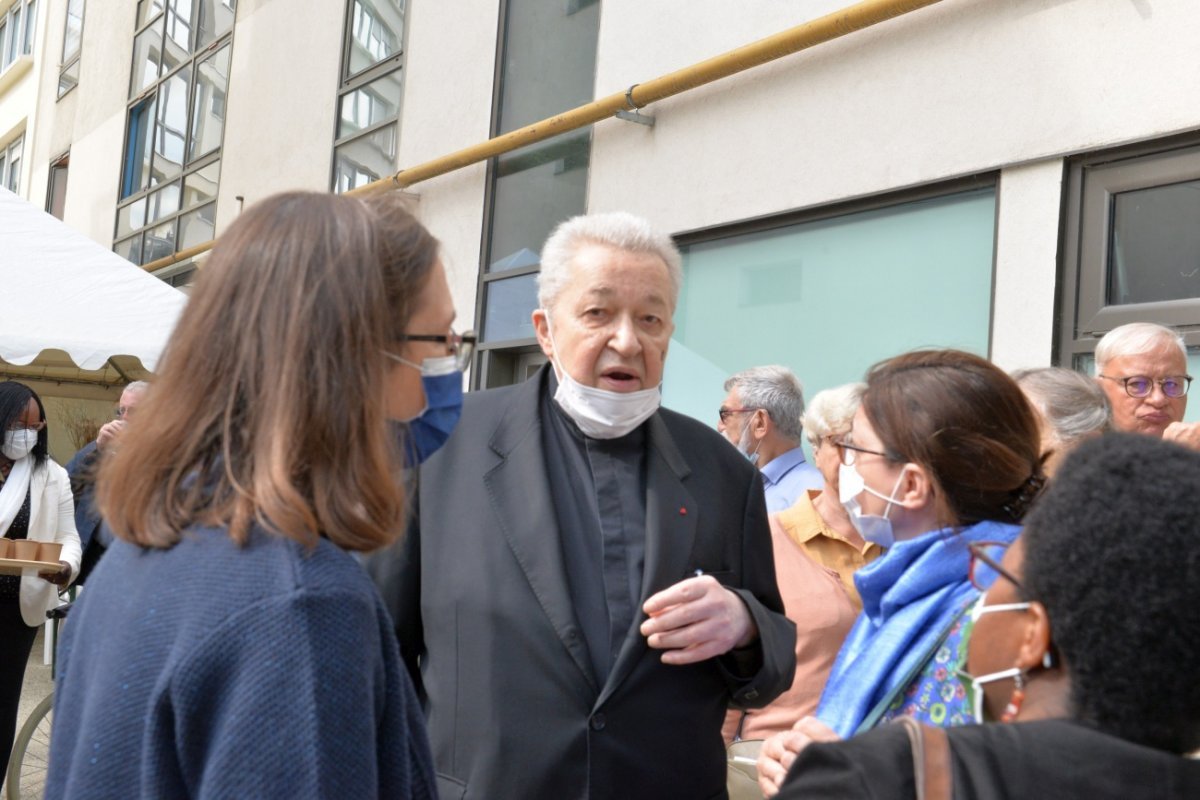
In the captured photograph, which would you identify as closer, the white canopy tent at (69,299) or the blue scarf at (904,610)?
the blue scarf at (904,610)

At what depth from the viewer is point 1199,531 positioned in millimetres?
1199

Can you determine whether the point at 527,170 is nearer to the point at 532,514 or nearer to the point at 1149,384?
the point at 1149,384

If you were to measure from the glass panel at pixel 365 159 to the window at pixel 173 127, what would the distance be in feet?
12.4

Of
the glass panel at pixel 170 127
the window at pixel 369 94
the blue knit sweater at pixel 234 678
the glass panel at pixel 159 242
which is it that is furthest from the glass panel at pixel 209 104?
the blue knit sweater at pixel 234 678

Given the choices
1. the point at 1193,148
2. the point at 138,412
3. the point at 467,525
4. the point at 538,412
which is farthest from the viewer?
the point at 1193,148

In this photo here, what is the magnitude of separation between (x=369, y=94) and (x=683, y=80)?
5.05m

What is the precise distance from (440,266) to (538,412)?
1.04 meters

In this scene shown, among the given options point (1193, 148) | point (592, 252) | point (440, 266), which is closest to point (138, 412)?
point (440, 266)

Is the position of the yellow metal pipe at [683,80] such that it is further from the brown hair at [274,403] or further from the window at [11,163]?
the window at [11,163]

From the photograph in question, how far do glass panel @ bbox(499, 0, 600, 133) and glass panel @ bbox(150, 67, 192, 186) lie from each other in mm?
8471

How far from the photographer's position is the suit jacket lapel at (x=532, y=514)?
230 centimetres

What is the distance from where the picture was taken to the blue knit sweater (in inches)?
47.2

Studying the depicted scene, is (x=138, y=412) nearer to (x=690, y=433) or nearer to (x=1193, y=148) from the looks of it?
(x=690, y=433)

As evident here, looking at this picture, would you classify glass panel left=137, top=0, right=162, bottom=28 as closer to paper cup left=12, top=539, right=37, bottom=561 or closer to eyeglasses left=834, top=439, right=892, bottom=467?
paper cup left=12, top=539, right=37, bottom=561
